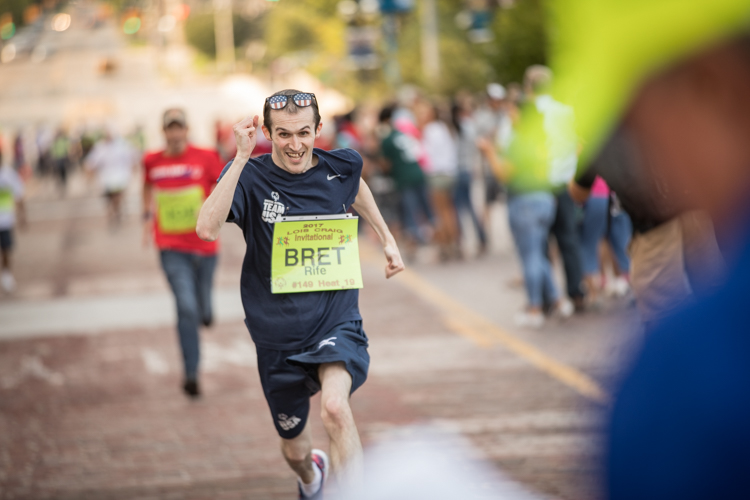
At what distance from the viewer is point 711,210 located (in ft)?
4.05

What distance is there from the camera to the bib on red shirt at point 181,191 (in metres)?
7.94

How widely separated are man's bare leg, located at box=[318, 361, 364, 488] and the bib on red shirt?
3.88 m

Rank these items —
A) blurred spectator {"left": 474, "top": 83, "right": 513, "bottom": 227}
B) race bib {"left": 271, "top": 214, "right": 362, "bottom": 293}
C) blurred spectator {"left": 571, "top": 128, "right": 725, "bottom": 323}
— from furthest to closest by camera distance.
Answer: blurred spectator {"left": 474, "top": 83, "right": 513, "bottom": 227} < race bib {"left": 271, "top": 214, "right": 362, "bottom": 293} < blurred spectator {"left": 571, "top": 128, "right": 725, "bottom": 323}

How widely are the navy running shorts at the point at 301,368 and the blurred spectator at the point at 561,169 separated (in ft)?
16.7

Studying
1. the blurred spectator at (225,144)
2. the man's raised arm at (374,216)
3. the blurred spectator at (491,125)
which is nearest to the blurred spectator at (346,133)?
the blurred spectator at (491,125)

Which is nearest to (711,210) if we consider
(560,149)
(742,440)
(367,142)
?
(742,440)

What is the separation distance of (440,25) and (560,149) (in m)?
51.5

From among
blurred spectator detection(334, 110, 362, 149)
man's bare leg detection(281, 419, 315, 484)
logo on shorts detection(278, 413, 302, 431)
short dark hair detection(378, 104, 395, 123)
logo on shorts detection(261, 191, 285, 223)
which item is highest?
logo on shorts detection(261, 191, 285, 223)

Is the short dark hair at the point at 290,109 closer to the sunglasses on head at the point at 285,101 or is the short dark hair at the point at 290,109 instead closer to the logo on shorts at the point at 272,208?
the sunglasses on head at the point at 285,101

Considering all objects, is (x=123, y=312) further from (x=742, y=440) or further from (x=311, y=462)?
(x=742, y=440)

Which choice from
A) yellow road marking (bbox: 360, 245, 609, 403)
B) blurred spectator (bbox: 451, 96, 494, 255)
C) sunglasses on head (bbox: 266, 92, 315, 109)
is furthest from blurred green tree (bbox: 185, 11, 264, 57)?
sunglasses on head (bbox: 266, 92, 315, 109)

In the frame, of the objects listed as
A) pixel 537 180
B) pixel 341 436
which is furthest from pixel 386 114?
pixel 341 436

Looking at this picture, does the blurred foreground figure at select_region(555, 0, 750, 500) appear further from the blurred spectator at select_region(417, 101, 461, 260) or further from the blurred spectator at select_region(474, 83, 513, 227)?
the blurred spectator at select_region(417, 101, 461, 260)

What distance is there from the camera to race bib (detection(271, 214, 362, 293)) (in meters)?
4.47
